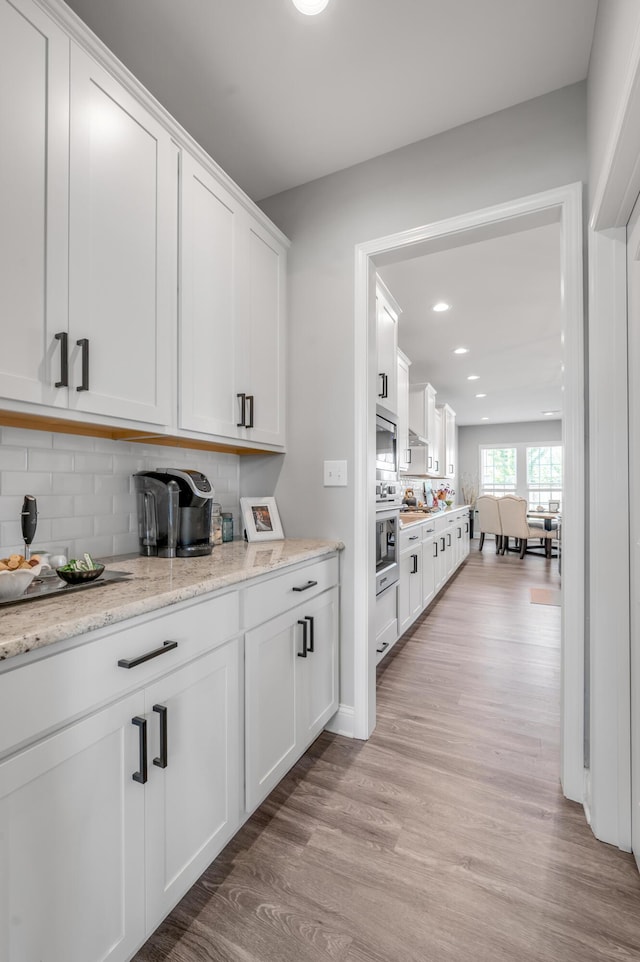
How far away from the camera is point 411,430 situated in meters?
5.44

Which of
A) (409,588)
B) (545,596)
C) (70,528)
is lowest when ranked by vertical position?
(545,596)

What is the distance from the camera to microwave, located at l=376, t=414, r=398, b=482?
269 centimetres

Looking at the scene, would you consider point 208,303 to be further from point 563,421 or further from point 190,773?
point 190,773

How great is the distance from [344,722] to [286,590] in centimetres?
89

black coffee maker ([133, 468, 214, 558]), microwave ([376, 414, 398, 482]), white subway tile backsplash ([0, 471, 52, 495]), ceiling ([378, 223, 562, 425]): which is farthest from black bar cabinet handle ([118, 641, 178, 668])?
ceiling ([378, 223, 562, 425])

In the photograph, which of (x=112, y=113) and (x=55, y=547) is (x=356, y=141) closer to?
(x=112, y=113)

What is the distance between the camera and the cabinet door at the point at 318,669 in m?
1.76

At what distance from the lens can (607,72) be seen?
4.10 feet

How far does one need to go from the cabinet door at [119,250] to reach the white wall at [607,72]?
4.42 ft

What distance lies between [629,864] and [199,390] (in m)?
2.12

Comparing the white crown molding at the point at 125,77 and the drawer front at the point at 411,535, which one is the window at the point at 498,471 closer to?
the drawer front at the point at 411,535

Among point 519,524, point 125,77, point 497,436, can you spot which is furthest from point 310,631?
point 497,436

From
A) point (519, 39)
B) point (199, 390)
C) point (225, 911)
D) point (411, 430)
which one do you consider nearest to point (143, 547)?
point (199, 390)

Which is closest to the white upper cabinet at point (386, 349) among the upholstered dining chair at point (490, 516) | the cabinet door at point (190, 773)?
the cabinet door at point (190, 773)
